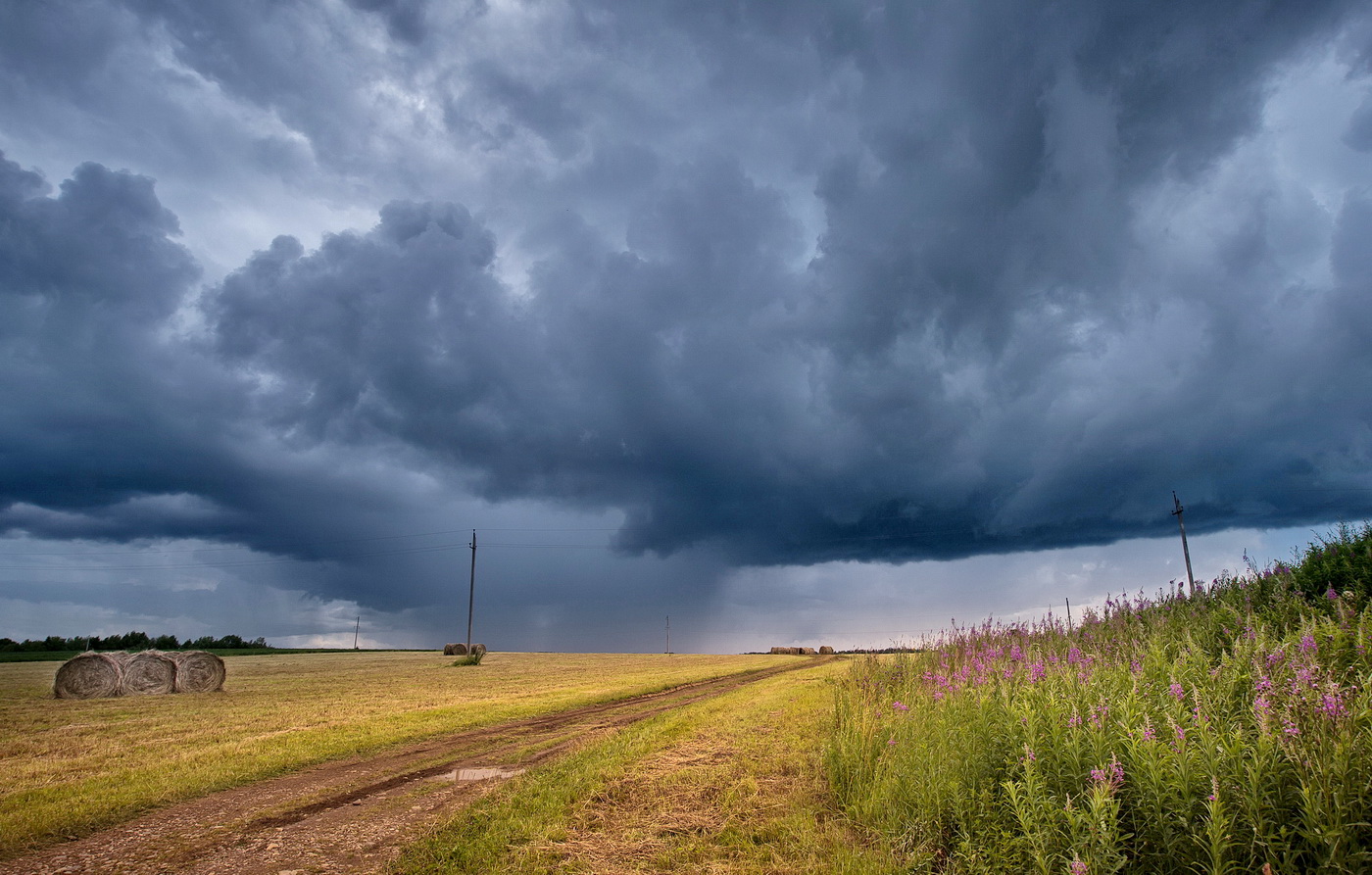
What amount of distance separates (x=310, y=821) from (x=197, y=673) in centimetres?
2772

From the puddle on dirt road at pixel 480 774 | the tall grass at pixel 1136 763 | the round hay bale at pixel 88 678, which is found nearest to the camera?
the tall grass at pixel 1136 763

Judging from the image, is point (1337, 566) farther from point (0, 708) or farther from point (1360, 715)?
point (0, 708)

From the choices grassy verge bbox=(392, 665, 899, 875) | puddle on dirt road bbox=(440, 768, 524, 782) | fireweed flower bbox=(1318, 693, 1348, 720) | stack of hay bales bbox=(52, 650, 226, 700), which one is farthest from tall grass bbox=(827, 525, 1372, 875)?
stack of hay bales bbox=(52, 650, 226, 700)

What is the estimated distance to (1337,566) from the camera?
1308 cm

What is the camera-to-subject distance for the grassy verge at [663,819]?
7.08m

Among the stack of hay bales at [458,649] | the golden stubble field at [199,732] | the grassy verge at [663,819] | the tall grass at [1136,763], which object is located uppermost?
the tall grass at [1136,763]

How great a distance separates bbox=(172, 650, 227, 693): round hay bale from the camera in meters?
29.9

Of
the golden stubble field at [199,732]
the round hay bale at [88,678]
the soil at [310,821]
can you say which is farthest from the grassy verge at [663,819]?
the round hay bale at [88,678]

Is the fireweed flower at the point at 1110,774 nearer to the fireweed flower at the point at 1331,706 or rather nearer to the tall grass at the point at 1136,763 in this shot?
the tall grass at the point at 1136,763

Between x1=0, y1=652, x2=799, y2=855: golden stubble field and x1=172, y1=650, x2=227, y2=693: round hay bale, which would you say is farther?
x1=172, y1=650, x2=227, y2=693: round hay bale

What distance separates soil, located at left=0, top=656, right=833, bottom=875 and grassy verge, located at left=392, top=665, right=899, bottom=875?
786 mm

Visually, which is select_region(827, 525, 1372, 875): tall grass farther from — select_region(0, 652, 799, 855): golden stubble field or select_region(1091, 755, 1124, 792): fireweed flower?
select_region(0, 652, 799, 855): golden stubble field

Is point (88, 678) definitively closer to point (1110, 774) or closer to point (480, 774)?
point (480, 774)

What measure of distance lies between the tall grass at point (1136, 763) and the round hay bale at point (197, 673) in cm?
3185
